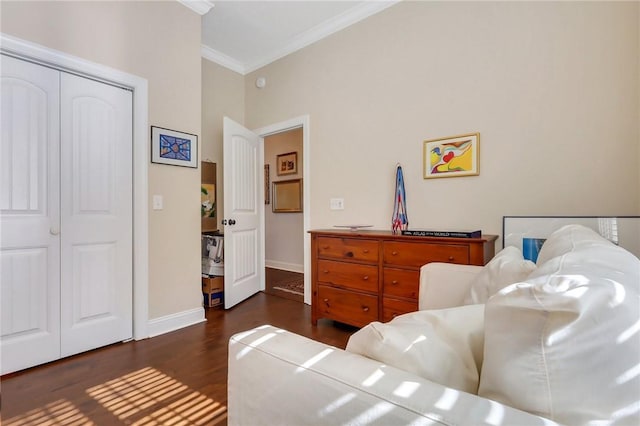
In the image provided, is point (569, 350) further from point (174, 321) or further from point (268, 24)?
point (268, 24)

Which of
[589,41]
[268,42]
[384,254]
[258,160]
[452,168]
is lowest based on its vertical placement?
[384,254]

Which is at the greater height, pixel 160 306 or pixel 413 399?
pixel 413 399

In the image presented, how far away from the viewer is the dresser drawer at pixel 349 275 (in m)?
2.41

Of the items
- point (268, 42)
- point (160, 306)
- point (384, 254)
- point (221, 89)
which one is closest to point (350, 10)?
point (268, 42)

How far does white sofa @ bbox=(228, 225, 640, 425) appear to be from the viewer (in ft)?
1.45

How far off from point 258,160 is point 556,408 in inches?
146

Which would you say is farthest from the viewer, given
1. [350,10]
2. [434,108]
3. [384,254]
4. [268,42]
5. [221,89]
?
[221,89]

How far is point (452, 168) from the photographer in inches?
97.2

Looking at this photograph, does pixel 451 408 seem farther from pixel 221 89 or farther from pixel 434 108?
pixel 221 89

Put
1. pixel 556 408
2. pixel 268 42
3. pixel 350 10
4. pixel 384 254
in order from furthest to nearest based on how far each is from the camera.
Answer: pixel 268 42
pixel 350 10
pixel 384 254
pixel 556 408

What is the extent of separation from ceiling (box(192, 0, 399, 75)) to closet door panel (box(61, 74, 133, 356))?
1.29m

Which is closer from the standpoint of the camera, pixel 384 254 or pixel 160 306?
pixel 384 254

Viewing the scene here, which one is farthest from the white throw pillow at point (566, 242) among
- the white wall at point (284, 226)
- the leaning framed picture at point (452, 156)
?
the white wall at point (284, 226)

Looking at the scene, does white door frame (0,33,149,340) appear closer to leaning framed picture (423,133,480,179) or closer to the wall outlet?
the wall outlet
